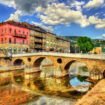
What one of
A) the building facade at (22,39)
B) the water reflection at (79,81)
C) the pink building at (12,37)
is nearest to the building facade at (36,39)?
the building facade at (22,39)

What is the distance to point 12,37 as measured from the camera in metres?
54.5

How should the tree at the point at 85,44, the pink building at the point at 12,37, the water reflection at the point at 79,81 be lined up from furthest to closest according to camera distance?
the tree at the point at 85,44 < the pink building at the point at 12,37 < the water reflection at the point at 79,81

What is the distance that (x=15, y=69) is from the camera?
1944 inches

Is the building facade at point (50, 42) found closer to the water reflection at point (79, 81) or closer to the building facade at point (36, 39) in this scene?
the building facade at point (36, 39)

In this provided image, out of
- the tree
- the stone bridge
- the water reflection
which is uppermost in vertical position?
the tree

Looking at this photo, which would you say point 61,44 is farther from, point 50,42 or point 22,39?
point 22,39

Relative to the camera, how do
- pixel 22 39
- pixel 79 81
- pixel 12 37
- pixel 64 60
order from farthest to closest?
pixel 22 39, pixel 12 37, pixel 64 60, pixel 79 81

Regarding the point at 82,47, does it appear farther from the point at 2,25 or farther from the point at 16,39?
the point at 2,25

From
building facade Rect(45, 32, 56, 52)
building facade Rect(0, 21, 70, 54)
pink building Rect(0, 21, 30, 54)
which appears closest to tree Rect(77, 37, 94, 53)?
building facade Rect(45, 32, 56, 52)

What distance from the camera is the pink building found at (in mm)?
52656

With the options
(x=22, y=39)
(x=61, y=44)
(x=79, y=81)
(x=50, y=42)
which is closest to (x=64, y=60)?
(x=79, y=81)

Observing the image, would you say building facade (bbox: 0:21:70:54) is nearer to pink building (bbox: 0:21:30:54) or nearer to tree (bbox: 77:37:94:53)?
pink building (bbox: 0:21:30:54)

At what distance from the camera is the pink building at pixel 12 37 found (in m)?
52.7

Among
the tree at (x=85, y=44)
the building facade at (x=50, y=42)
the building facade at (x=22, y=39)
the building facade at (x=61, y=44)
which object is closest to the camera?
the building facade at (x=22, y=39)
